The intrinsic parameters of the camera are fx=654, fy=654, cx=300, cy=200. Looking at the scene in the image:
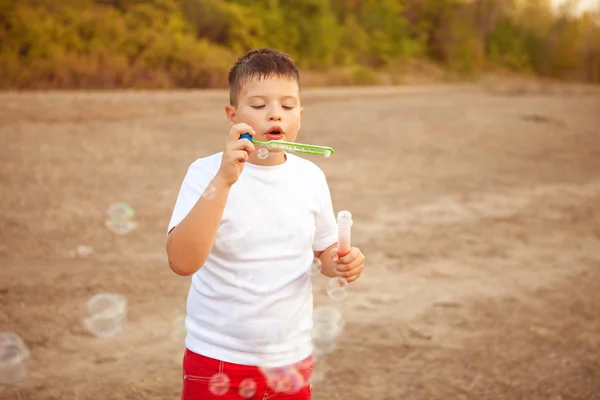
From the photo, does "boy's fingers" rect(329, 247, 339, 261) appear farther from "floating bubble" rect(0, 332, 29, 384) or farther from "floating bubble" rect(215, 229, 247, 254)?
"floating bubble" rect(0, 332, 29, 384)

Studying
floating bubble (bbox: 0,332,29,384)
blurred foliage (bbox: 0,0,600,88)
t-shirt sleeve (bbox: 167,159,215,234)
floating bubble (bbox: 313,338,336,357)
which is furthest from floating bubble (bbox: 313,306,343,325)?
blurred foliage (bbox: 0,0,600,88)

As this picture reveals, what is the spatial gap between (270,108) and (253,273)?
41 cm

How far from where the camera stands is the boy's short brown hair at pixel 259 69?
5.42ft

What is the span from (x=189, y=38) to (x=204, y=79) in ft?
8.22

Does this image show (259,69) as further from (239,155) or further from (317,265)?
(317,265)

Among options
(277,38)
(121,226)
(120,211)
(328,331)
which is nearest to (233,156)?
(328,331)

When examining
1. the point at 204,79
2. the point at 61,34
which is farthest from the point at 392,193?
the point at 61,34

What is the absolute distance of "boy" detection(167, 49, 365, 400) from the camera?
1590 millimetres

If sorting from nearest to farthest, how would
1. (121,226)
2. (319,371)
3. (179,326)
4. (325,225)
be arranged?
(325,225)
(319,371)
(179,326)
(121,226)

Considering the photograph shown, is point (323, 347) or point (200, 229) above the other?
point (200, 229)

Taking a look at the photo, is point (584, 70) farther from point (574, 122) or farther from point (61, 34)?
point (61, 34)

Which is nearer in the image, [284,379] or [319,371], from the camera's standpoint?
[284,379]

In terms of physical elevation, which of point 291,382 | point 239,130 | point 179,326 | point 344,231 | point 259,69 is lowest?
point 179,326

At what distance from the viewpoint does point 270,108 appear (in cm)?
160
